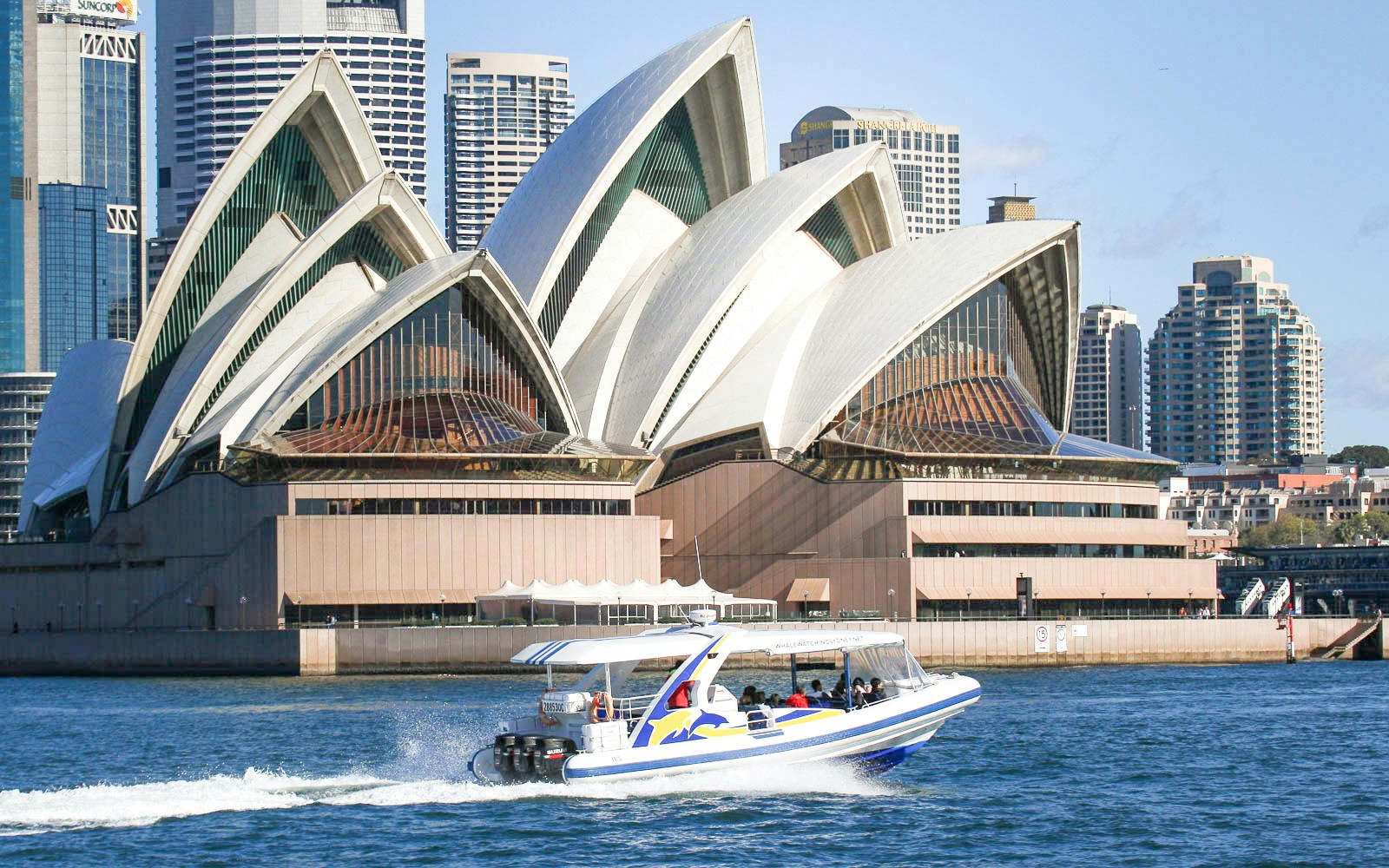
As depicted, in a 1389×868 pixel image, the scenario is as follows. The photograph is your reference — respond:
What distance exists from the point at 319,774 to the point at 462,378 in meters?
38.4

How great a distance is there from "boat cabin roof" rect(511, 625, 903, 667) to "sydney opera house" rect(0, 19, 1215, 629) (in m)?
33.1

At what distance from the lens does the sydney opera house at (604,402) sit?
70.2 meters

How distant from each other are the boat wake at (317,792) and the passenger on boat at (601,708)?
1012 millimetres

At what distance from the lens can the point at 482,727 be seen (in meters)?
43.8

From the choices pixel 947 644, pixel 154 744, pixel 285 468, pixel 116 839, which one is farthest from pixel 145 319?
pixel 116 839

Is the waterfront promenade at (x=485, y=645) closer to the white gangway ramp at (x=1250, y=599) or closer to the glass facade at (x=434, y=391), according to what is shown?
the glass facade at (x=434, y=391)

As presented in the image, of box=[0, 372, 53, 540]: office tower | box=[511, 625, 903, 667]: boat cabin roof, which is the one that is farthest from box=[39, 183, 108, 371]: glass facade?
box=[511, 625, 903, 667]: boat cabin roof

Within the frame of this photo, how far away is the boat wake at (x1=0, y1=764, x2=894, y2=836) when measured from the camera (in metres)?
33.0

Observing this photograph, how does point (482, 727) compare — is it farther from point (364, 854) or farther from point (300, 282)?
point (300, 282)

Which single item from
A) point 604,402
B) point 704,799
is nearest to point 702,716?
point 704,799

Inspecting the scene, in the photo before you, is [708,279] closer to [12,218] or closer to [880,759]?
[880,759]

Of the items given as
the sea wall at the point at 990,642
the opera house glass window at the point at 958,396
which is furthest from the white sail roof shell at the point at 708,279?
the sea wall at the point at 990,642

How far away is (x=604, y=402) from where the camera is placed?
8062 centimetres

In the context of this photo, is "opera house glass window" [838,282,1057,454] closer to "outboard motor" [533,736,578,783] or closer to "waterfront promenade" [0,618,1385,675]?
"waterfront promenade" [0,618,1385,675]
